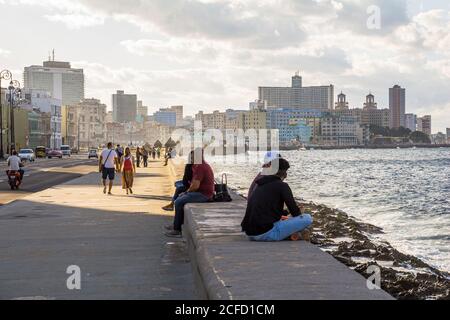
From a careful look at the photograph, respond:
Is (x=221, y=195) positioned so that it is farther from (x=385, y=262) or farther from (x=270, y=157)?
(x=270, y=157)

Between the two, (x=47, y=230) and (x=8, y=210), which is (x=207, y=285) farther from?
(x=8, y=210)

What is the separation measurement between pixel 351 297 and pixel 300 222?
335cm

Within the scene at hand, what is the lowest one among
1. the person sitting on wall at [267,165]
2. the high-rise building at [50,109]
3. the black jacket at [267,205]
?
the black jacket at [267,205]

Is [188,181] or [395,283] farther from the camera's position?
[188,181]

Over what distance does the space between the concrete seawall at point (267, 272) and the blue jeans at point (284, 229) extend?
0.49 ft

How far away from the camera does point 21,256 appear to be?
34.3 feet

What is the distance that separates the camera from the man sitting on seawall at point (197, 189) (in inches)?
504

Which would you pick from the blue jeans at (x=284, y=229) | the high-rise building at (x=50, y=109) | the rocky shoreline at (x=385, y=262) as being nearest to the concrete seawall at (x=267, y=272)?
the blue jeans at (x=284, y=229)

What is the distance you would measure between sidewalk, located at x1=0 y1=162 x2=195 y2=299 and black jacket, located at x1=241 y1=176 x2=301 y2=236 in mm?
1060

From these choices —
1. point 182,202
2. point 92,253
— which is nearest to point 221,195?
point 182,202

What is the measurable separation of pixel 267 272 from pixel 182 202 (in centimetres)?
649

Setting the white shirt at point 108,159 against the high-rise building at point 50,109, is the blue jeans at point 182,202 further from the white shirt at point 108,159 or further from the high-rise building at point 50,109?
the high-rise building at point 50,109

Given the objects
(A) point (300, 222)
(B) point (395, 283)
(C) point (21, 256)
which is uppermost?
(A) point (300, 222)

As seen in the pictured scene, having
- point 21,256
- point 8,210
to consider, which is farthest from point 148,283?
point 8,210
